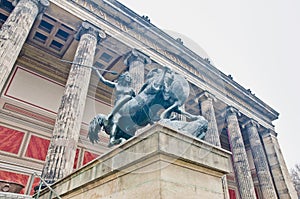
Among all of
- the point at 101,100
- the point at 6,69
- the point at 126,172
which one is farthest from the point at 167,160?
the point at 101,100

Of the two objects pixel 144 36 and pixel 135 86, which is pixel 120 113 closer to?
pixel 135 86

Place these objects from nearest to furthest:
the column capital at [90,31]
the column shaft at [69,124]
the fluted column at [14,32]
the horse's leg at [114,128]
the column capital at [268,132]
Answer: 1. the horse's leg at [114,128]
2. the column shaft at [69,124]
3. the fluted column at [14,32]
4. the column capital at [90,31]
5. the column capital at [268,132]

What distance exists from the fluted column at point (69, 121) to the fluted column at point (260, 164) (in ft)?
37.9

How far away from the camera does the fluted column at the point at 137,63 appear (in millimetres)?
10010

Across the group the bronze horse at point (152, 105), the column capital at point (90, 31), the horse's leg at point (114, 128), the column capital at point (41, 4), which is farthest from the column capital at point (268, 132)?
the horse's leg at point (114, 128)

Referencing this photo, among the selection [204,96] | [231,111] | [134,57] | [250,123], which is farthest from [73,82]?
[250,123]

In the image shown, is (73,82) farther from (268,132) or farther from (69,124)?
(268,132)

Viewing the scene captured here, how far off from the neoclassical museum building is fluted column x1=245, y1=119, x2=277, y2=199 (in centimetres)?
6

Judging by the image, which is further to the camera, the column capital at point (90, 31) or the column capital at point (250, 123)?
the column capital at point (250, 123)

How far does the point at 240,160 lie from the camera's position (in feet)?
40.3

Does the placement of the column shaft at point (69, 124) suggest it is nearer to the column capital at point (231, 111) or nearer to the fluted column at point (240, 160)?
the fluted column at point (240, 160)

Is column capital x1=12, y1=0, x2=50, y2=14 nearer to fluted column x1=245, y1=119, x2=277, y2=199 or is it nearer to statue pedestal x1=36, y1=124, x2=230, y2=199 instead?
statue pedestal x1=36, y1=124, x2=230, y2=199

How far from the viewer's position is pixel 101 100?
44.1ft

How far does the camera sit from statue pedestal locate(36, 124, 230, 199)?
6.55 feet
